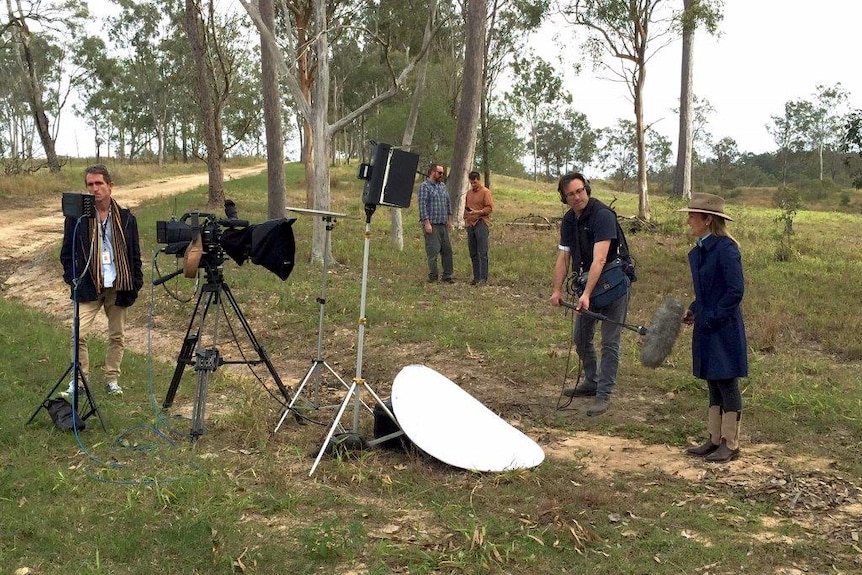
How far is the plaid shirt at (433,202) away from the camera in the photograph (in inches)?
434

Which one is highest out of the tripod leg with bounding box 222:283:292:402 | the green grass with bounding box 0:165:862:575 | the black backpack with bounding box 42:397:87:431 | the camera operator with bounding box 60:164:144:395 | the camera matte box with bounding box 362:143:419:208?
the camera matte box with bounding box 362:143:419:208

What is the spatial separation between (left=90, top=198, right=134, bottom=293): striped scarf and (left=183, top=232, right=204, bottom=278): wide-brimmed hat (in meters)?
1.13

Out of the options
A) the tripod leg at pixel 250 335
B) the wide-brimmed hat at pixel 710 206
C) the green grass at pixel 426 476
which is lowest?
the green grass at pixel 426 476

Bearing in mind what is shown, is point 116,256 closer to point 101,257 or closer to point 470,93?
point 101,257

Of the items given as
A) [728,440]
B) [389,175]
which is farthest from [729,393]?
[389,175]

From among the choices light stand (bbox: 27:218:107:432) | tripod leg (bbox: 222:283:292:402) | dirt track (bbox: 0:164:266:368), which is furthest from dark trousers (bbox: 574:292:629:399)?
dirt track (bbox: 0:164:266:368)

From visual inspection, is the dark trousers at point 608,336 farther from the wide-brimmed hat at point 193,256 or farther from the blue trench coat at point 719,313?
the wide-brimmed hat at point 193,256

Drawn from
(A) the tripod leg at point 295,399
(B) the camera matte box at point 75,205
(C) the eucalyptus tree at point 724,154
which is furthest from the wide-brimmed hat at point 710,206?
(C) the eucalyptus tree at point 724,154

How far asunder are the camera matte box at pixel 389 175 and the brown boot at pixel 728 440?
259 cm

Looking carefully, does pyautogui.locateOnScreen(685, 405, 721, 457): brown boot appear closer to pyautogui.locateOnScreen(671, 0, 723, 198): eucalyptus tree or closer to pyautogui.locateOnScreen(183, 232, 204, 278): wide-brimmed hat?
pyautogui.locateOnScreen(183, 232, 204, 278): wide-brimmed hat

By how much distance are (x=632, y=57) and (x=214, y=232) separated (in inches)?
628

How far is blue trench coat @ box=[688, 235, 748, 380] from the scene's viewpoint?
488 centimetres

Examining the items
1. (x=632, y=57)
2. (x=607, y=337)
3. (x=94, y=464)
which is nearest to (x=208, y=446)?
(x=94, y=464)

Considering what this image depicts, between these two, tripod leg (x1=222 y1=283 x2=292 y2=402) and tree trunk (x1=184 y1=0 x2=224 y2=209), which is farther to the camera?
tree trunk (x1=184 y1=0 x2=224 y2=209)
